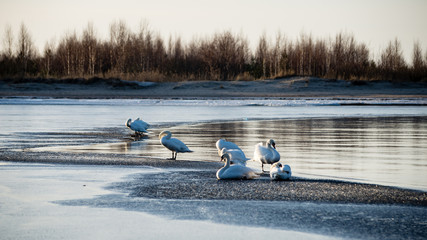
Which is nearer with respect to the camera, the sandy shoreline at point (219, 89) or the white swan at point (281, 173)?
the white swan at point (281, 173)

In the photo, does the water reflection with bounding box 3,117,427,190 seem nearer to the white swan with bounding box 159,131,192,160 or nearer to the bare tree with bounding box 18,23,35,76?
the white swan with bounding box 159,131,192,160

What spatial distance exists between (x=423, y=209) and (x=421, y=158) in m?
4.05

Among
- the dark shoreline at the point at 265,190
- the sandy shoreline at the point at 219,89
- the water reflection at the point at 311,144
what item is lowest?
the dark shoreline at the point at 265,190

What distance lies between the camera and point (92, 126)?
16.7 meters

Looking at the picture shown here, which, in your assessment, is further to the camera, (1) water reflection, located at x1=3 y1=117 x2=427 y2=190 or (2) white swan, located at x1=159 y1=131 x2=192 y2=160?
(2) white swan, located at x1=159 y1=131 x2=192 y2=160

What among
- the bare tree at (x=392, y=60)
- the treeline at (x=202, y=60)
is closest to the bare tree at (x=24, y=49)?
the treeline at (x=202, y=60)

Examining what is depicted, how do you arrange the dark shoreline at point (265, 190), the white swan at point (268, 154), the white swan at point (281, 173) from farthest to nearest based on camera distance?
the white swan at point (268, 154), the white swan at point (281, 173), the dark shoreline at point (265, 190)

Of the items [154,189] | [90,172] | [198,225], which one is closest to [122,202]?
[154,189]

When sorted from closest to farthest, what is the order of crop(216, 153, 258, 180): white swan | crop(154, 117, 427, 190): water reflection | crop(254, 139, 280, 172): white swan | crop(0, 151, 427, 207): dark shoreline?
crop(0, 151, 427, 207): dark shoreline, crop(216, 153, 258, 180): white swan, crop(154, 117, 427, 190): water reflection, crop(254, 139, 280, 172): white swan

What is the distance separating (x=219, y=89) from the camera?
43.1m

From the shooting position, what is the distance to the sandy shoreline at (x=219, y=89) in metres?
41.0

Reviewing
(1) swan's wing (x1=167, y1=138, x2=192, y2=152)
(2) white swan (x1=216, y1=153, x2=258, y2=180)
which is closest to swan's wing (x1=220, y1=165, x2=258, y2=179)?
(2) white swan (x1=216, y1=153, x2=258, y2=180)

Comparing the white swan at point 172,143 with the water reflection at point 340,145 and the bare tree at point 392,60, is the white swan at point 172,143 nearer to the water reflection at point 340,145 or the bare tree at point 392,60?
the water reflection at point 340,145

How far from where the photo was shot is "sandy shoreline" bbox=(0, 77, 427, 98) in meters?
41.0
